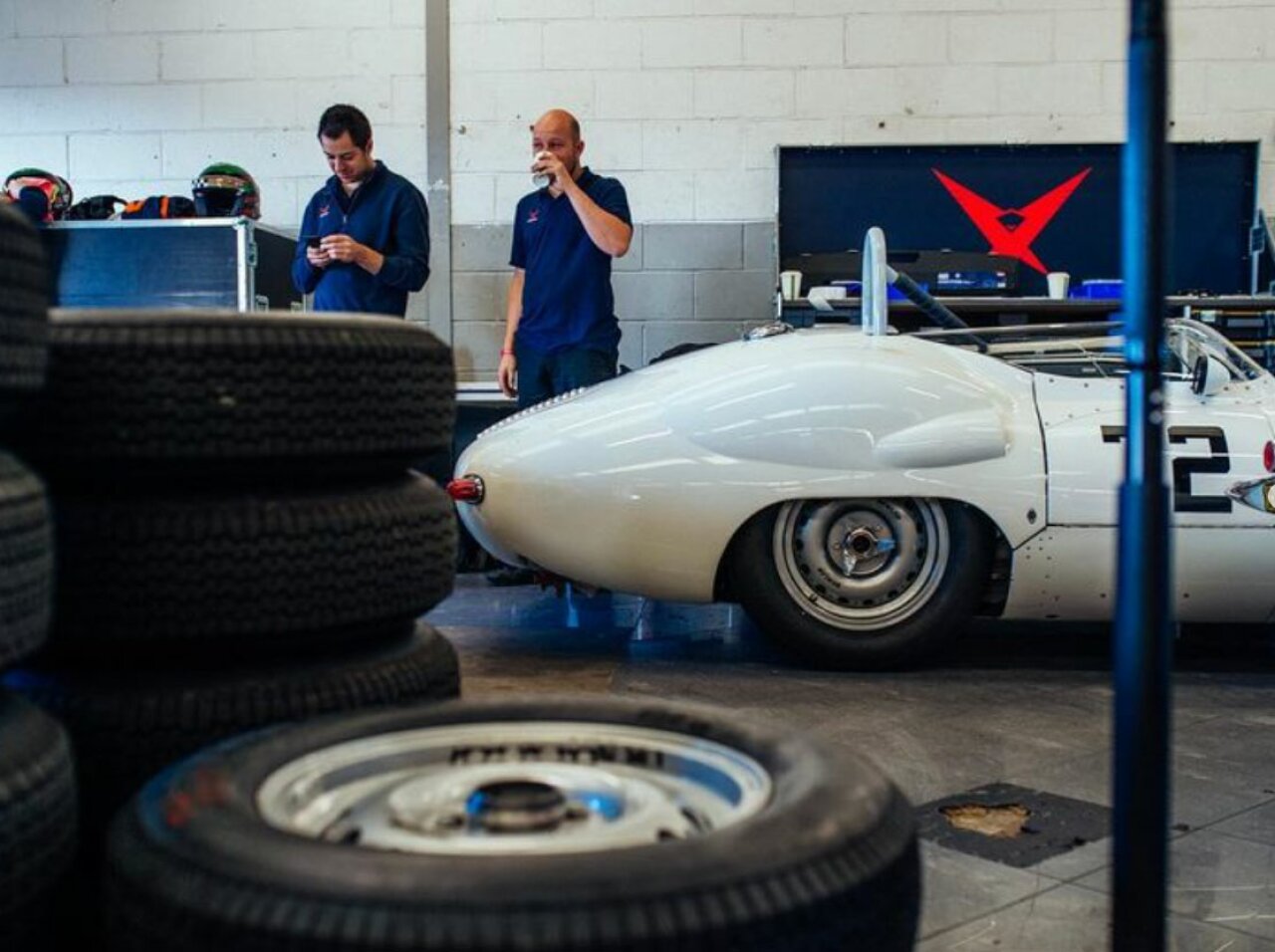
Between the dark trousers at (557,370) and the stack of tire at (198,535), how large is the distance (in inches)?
146

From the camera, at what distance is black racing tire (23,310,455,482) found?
1.61m

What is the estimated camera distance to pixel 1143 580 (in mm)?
1322

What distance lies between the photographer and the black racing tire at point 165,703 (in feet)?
5.28

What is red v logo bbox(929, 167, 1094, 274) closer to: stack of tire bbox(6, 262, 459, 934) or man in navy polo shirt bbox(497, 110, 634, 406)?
man in navy polo shirt bbox(497, 110, 634, 406)

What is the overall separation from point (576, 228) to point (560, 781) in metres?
4.36

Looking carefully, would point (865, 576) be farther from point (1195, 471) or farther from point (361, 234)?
point (361, 234)

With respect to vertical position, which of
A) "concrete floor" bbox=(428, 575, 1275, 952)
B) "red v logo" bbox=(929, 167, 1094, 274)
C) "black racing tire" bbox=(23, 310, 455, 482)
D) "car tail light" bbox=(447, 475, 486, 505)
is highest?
"red v logo" bbox=(929, 167, 1094, 274)

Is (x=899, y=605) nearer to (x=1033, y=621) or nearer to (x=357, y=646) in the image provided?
(x=1033, y=621)

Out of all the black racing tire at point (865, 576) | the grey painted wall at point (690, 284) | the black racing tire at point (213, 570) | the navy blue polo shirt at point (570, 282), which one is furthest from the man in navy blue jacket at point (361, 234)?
the black racing tire at point (213, 570)

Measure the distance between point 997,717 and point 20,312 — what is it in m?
2.62

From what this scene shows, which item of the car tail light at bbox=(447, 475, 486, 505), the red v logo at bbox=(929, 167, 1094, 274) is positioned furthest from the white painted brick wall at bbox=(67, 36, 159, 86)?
the car tail light at bbox=(447, 475, 486, 505)

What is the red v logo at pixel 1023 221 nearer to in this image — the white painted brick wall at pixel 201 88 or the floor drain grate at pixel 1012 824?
the white painted brick wall at pixel 201 88

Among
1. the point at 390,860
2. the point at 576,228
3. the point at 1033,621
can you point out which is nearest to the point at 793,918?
the point at 390,860

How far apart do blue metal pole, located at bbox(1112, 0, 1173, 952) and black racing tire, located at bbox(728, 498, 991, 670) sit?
2.52 meters
